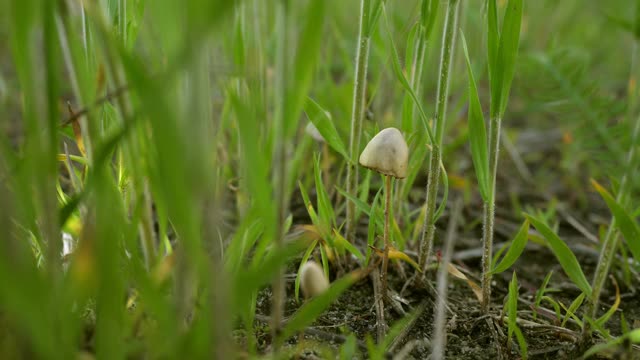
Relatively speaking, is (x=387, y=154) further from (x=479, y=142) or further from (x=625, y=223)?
(x=625, y=223)

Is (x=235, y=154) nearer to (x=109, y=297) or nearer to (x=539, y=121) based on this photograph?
(x=109, y=297)

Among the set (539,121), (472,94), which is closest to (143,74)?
(472,94)

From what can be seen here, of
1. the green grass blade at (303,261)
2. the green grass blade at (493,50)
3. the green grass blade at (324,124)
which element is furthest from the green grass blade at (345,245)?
the green grass blade at (493,50)

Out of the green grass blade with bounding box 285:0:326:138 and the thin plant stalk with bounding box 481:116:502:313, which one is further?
the thin plant stalk with bounding box 481:116:502:313

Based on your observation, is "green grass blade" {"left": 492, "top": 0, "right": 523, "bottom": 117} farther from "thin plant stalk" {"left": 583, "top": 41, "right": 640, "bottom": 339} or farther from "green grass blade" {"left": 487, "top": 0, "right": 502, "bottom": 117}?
"thin plant stalk" {"left": 583, "top": 41, "right": 640, "bottom": 339}

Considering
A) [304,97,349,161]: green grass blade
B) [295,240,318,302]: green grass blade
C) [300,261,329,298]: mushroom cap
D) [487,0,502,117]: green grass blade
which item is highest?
[487,0,502,117]: green grass blade

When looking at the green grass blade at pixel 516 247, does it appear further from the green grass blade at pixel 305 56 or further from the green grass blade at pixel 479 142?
the green grass blade at pixel 305 56

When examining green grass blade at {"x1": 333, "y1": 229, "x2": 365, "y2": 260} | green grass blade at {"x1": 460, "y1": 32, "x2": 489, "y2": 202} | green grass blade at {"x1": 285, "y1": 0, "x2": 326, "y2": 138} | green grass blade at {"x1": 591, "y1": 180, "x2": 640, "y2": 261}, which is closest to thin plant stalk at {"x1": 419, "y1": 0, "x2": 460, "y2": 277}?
green grass blade at {"x1": 460, "y1": 32, "x2": 489, "y2": 202}
